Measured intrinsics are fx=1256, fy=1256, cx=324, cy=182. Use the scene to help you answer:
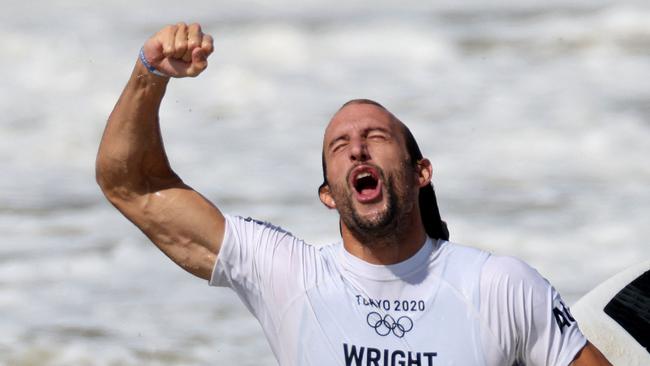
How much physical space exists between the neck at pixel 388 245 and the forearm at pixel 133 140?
1.74 ft

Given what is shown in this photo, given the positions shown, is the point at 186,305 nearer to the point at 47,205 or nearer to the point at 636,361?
the point at 47,205

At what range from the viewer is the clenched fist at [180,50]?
2893 millimetres

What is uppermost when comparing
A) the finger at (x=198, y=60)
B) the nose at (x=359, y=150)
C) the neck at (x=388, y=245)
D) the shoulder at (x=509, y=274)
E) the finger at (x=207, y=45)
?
the finger at (x=207, y=45)

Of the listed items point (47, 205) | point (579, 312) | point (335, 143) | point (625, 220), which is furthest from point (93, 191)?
point (335, 143)

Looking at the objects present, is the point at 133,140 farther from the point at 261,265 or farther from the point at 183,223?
the point at 261,265

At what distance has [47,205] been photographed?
26.9 ft

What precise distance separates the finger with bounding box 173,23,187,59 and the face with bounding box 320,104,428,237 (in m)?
0.43

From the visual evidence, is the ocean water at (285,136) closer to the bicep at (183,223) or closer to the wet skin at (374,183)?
the bicep at (183,223)

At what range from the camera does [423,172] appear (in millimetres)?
3084

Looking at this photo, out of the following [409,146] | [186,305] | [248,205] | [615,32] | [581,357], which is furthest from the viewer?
[615,32]

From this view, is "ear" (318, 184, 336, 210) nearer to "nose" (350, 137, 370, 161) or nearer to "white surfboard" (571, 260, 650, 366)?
"nose" (350, 137, 370, 161)

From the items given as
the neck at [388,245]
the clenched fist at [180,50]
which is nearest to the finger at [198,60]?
the clenched fist at [180,50]

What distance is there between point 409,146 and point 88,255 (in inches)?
177

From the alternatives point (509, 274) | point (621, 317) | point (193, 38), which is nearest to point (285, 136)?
point (621, 317)
